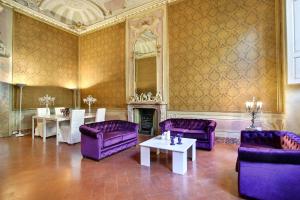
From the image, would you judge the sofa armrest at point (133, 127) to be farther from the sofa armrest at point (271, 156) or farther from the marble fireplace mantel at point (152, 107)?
the sofa armrest at point (271, 156)

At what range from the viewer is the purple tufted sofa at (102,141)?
363cm

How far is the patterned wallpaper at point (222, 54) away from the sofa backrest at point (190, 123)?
64 centimetres

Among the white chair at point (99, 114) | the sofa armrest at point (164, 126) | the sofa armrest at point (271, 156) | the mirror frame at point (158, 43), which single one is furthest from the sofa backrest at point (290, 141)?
the white chair at point (99, 114)

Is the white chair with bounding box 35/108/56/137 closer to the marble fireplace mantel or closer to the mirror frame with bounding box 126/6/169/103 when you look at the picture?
the marble fireplace mantel

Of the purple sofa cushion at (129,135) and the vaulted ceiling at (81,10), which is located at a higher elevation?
the vaulted ceiling at (81,10)

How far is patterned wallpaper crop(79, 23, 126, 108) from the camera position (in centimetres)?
736

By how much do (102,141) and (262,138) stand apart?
329cm

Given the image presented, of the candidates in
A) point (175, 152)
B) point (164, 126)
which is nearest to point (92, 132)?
point (175, 152)

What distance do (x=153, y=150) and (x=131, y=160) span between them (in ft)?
2.67

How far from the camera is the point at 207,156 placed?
390cm

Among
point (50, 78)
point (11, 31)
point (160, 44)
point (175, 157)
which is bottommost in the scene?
point (175, 157)

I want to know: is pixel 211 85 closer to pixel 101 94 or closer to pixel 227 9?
pixel 227 9

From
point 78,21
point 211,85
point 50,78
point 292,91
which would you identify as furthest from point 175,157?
point 78,21

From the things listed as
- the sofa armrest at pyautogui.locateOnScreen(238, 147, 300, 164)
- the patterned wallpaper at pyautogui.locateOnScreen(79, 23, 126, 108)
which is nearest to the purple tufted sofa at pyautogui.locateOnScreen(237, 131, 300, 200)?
the sofa armrest at pyautogui.locateOnScreen(238, 147, 300, 164)
